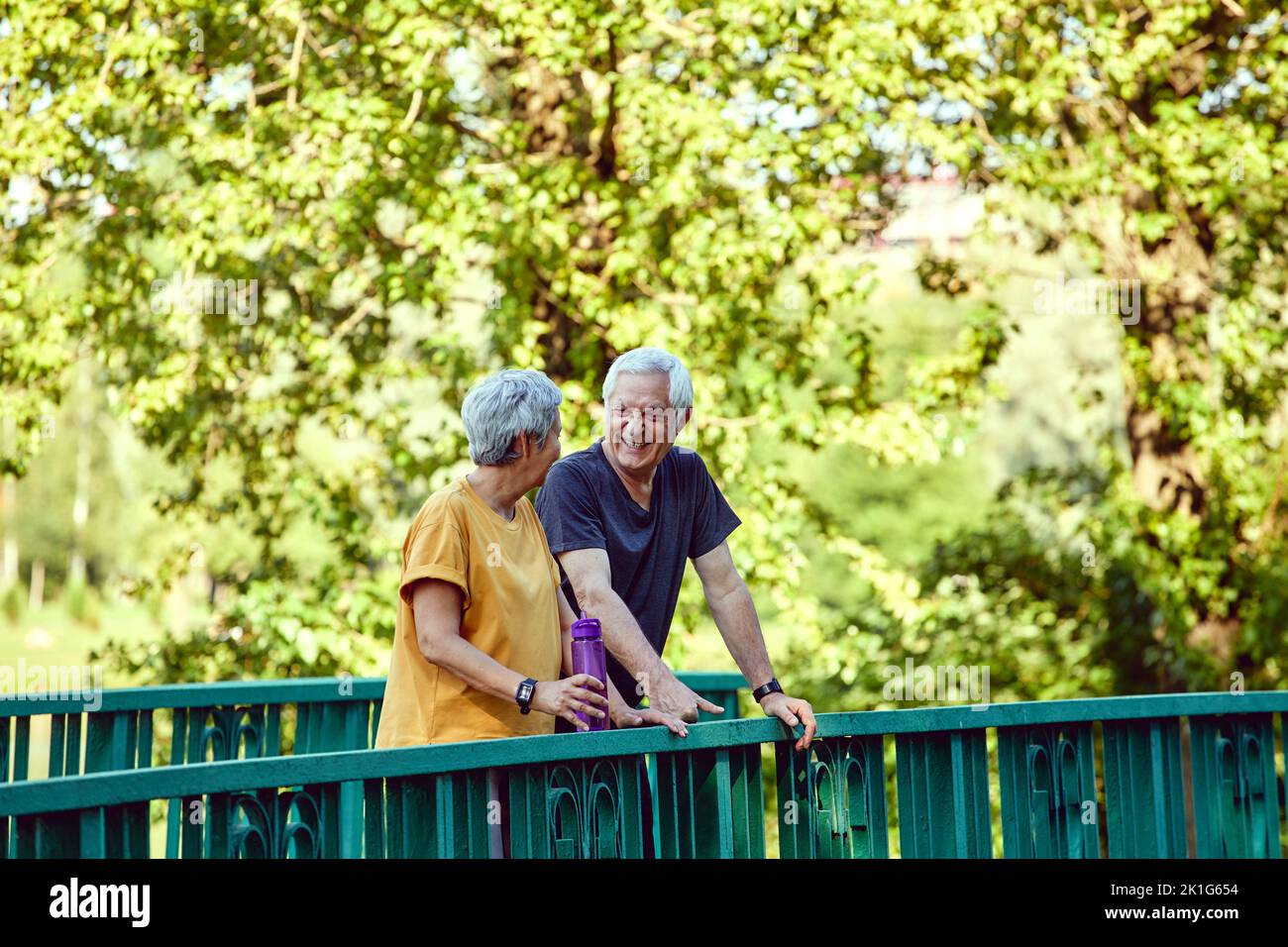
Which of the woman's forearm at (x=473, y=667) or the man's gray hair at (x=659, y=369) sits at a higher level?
the man's gray hair at (x=659, y=369)

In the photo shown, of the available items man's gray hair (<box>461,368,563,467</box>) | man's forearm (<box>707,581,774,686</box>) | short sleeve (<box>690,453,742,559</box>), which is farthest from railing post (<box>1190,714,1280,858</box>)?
man's gray hair (<box>461,368,563,467</box>)

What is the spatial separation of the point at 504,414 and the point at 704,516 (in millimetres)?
913

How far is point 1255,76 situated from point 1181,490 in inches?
109

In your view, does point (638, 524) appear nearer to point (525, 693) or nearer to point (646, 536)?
point (646, 536)

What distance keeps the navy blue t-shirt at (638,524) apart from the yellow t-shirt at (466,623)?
31 centimetres

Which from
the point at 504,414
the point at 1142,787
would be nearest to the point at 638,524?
the point at 504,414

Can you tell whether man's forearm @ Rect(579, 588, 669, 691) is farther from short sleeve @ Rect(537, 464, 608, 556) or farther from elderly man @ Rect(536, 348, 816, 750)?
short sleeve @ Rect(537, 464, 608, 556)

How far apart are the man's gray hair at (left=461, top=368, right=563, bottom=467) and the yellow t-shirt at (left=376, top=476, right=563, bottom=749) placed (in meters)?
0.11

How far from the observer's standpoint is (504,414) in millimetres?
3680

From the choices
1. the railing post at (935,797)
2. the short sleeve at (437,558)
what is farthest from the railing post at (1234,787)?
the short sleeve at (437,558)

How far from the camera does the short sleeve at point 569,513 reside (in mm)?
4043

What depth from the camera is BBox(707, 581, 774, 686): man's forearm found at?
14.0ft

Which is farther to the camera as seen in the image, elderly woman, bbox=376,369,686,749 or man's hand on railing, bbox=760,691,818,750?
man's hand on railing, bbox=760,691,818,750

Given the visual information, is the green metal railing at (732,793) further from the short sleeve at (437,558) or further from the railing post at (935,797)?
the short sleeve at (437,558)
